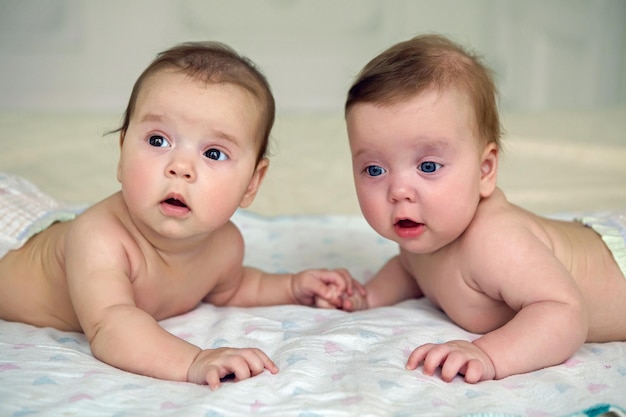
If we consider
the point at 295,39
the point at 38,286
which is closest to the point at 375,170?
the point at 38,286

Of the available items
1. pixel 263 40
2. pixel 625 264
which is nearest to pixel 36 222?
pixel 625 264

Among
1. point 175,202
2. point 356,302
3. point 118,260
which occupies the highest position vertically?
point 175,202

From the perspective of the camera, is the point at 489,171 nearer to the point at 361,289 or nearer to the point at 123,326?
the point at 361,289

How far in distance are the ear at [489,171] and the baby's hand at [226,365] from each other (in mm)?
503

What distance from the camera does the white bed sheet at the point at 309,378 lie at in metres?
1.09

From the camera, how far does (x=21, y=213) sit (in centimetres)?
167

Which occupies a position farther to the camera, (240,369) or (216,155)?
(216,155)

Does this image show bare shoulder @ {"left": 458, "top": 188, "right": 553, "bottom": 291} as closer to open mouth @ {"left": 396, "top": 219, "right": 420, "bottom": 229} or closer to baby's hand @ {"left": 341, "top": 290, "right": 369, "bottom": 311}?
open mouth @ {"left": 396, "top": 219, "right": 420, "bottom": 229}

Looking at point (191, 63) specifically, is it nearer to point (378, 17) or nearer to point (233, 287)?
point (233, 287)

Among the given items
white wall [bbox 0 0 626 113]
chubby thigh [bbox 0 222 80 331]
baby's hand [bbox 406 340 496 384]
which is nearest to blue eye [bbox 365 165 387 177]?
baby's hand [bbox 406 340 496 384]

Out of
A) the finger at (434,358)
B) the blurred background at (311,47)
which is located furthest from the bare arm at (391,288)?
the blurred background at (311,47)

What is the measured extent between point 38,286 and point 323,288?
1.81 ft

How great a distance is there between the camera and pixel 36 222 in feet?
5.40

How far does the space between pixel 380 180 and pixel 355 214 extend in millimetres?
968
